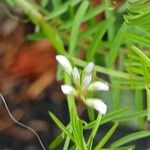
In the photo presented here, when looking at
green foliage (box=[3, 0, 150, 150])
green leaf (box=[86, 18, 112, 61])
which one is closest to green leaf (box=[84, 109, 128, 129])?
A: green foliage (box=[3, 0, 150, 150])

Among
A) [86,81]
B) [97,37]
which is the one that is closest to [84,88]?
[86,81]

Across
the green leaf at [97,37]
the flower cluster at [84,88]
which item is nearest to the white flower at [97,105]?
the flower cluster at [84,88]

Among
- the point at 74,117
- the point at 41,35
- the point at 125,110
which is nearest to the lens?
the point at 74,117

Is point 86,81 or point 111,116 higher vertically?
point 86,81

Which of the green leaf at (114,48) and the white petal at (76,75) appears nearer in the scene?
the white petal at (76,75)

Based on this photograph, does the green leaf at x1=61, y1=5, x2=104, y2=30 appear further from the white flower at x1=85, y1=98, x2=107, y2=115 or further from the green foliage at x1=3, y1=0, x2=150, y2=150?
the white flower at x1=85, y1=98, x2=107, y2=115

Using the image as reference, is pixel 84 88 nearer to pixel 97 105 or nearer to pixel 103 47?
pixel 97 105

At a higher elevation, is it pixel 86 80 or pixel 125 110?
pixel 86 80

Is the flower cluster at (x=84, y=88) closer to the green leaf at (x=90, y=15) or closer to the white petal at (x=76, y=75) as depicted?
the white petal at (x=76, y=75)

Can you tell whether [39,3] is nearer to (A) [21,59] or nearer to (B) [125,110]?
(A) [21,59]

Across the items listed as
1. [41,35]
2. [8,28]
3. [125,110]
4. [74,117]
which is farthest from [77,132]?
[8,28]

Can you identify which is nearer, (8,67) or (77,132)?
(77,132)
